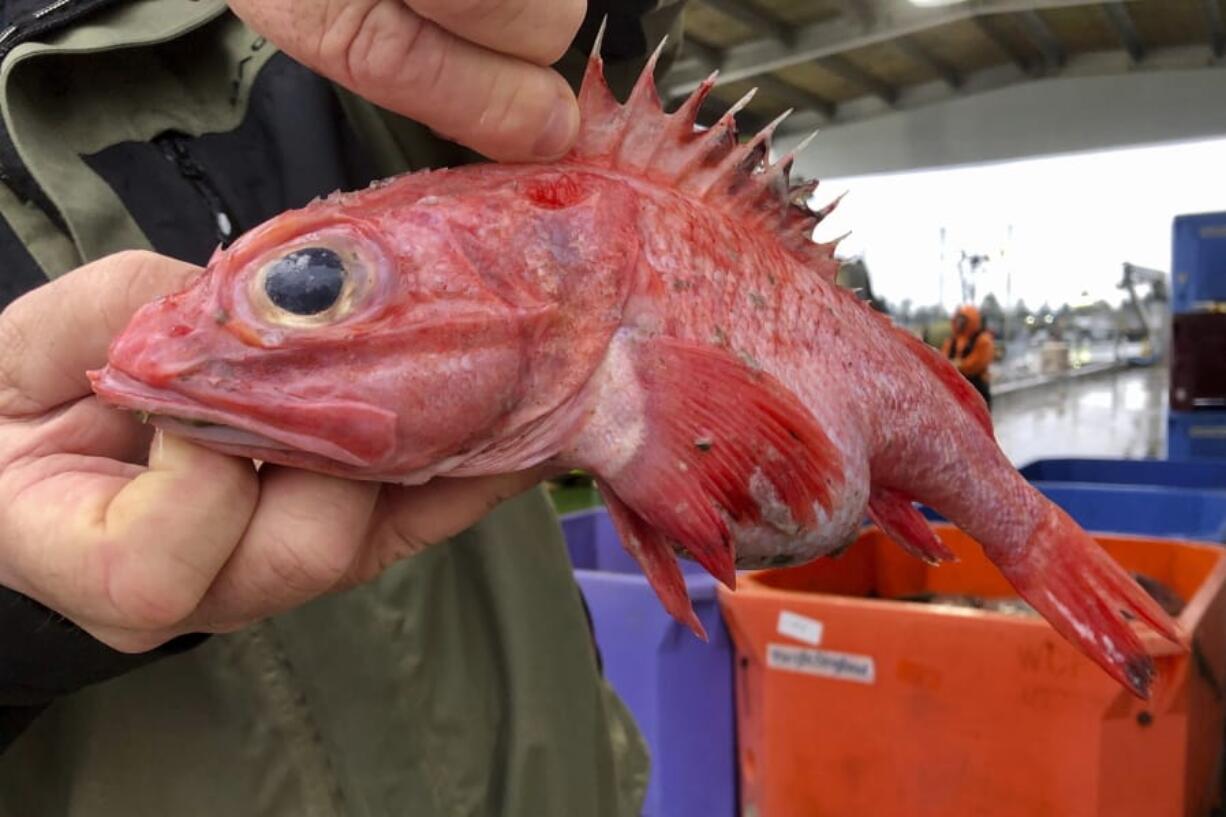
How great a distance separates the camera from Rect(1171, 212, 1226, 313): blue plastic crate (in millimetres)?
4754

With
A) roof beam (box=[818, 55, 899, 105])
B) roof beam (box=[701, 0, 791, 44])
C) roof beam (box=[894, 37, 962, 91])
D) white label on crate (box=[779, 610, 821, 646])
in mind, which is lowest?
white label on crate (box=[779, 610, 821, 646])

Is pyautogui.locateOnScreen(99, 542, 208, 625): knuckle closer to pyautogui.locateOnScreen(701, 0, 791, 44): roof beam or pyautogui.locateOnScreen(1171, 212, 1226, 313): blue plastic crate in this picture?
pyautogui.locateOnScreen(701, 0, 791, 44): roof beam

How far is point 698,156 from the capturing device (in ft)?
2.45

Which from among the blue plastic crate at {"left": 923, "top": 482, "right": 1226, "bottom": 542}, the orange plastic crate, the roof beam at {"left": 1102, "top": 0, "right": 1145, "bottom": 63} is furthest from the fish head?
the roof beam at {"left": 1102, "top": 0, "right": 1145, "bottom": 63}

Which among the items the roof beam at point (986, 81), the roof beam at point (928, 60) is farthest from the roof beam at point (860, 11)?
the roof beam at point (986, 81)

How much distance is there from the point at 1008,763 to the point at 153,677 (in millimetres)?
1469

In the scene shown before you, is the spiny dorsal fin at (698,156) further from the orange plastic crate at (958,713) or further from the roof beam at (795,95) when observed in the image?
the roof beam at (795,95)

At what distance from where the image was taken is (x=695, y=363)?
0.65m

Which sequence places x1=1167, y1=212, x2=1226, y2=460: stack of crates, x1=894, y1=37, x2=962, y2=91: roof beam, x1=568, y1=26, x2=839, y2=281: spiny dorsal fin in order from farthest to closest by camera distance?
x1=894, y1=37, x2=962, y2=91: roof beam
x1=1167, y1=212, x2=1226, y2=460: stack of crates
x1=568, y1=26, x2=839, y2=281: spiny dorsal fin

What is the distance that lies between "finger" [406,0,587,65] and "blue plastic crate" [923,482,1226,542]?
8.50ft

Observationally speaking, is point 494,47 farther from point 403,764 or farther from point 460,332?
point 403,764

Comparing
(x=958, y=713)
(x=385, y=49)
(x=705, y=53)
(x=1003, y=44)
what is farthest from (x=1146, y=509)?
(x=1003, y=44)

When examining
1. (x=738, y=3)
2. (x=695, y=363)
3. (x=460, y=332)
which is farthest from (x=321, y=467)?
(x=738, y=3)

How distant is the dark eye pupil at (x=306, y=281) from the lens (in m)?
0.55
